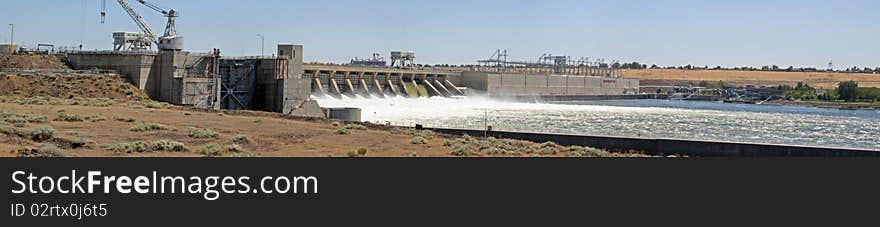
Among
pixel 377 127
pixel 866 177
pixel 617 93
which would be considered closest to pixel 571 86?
pixel 617 93

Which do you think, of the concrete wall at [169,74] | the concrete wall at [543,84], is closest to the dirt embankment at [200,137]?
the concrete wall at [169,74]

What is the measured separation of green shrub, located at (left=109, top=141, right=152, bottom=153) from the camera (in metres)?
21.4

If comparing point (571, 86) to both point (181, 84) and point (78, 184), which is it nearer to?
point (181, 84)

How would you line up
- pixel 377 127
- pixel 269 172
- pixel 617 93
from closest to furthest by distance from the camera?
1. pixel 269 172
2. pixel 377 127
3. pixel 617 93

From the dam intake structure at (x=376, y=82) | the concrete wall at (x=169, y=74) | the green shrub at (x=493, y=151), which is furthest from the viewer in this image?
the dam intake structure at (x=376, y=82)

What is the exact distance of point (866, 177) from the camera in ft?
42.3

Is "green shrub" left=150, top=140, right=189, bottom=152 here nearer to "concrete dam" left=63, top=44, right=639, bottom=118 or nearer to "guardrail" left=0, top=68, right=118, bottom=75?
"concrete dam" left=63, top=44, right=639, bottom=118

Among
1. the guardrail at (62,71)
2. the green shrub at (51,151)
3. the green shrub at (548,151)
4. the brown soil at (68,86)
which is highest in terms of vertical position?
the guardrail at (62,71)

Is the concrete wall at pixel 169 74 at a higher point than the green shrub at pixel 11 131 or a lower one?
higher

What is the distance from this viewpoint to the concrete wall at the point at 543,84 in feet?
372

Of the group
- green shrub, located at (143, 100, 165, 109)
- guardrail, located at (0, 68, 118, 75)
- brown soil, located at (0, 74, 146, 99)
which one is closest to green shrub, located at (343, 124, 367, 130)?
green shrub, located at (143, 100, 165, 109)

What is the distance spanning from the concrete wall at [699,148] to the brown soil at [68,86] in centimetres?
2330

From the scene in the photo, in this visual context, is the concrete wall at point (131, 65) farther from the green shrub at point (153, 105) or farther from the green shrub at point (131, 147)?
the green shrub at point (131, 147)

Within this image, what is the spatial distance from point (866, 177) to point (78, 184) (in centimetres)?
1024
